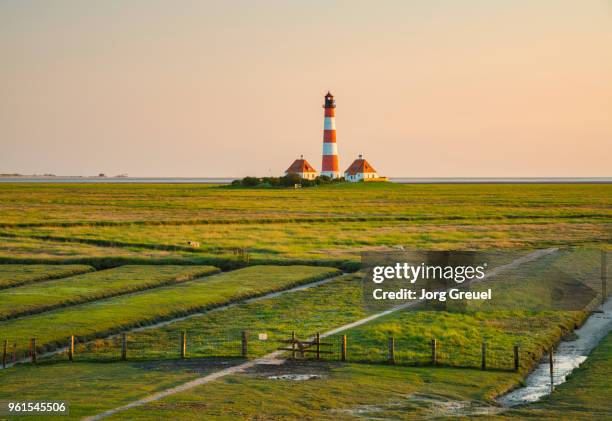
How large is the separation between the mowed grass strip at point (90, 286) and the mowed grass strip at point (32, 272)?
1339 millimetres

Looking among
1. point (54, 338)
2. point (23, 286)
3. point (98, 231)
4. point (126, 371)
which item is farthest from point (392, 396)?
point (98, 231)

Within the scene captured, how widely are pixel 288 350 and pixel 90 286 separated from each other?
20.3 metres

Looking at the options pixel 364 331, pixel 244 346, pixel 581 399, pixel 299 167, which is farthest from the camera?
pixel 299 167

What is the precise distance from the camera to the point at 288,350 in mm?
33781

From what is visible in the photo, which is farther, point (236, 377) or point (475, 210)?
point (475, 210)

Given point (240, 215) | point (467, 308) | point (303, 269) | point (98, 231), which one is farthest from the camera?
point (240, 215)

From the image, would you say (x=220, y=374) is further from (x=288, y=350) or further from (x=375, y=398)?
A: (x=375, y=398)

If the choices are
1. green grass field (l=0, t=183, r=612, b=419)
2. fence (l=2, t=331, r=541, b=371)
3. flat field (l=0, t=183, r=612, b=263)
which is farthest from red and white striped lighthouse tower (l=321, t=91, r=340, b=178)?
fence (l=2, t=331, r=541, b=371)

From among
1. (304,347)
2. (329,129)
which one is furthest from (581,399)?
(329,129)

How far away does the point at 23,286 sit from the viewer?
50906 mm

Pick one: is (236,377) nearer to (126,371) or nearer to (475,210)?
(126,371)

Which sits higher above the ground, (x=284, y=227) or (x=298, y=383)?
(x=284, y=227)

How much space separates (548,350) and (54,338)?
65.8ft

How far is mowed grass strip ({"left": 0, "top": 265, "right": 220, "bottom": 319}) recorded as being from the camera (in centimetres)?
4384
